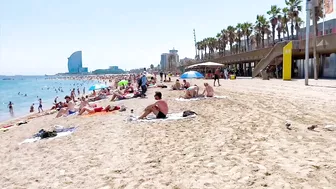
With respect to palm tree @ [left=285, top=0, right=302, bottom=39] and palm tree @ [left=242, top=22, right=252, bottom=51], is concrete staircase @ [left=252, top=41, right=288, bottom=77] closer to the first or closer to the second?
palm tree @ [left=285, top=0, right=302, bottom=39]

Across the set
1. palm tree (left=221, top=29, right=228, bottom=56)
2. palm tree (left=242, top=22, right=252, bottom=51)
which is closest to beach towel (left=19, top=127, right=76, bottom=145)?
palm tree (left=242, top=22, right=252, bottom=51)

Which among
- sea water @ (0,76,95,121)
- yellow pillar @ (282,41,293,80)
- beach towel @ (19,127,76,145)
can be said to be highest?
yellow pillar @ (282,41,293,80)

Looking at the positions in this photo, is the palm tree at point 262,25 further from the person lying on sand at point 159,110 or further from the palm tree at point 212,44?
the person lying on sand at point 159,110

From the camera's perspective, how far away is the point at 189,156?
5.46m

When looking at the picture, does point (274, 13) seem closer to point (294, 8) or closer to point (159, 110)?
point (294, 8)

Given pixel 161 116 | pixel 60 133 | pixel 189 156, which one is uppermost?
pixel 161 116

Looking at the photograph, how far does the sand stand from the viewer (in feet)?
14.0

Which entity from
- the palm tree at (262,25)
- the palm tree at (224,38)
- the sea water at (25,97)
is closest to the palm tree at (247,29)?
the palm tree at (262,25)

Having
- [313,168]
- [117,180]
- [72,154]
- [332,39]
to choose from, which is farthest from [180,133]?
[332,39]

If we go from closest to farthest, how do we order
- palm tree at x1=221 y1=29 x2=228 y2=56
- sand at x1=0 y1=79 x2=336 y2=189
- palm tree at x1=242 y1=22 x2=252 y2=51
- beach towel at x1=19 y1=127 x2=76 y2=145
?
sand at x1=0 y1=79 x2=336 y2=189 → beach towel at x1=19 y1=127 x2=76 y2=145 → palm tree at x1=242 y1=22 x2=252 y2=51 → palm tree at x1=221 y1=29 x2=228 y2=56

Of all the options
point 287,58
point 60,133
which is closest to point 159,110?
point 60,133

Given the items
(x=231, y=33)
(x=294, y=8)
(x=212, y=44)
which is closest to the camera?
A: (x=294, y=8)

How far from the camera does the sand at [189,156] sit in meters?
4.28

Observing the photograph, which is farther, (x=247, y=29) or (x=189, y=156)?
(x=247, y=29)
